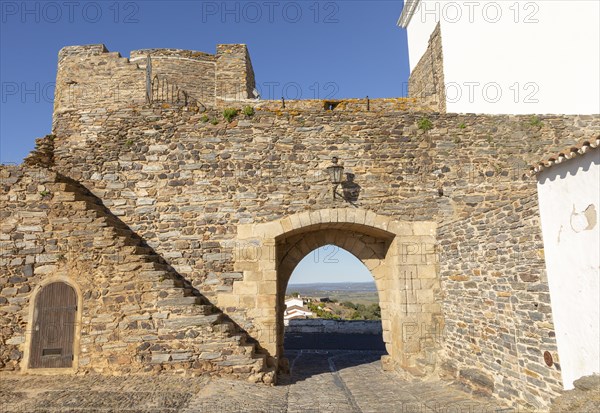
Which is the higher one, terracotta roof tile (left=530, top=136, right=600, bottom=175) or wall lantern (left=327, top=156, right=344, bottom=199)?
wall lantern (left=327, top=156, right=344, bottom=199)

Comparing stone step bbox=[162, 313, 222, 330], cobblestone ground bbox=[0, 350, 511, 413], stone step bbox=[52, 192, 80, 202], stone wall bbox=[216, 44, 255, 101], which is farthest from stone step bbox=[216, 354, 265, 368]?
stone wall bbox=[216, 44, 255, 101]

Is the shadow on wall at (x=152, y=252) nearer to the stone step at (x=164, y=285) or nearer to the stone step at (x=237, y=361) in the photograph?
the stone step at (x=164, y=285)

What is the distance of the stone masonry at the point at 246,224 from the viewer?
22.9 ft

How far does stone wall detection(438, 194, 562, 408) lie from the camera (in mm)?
5133

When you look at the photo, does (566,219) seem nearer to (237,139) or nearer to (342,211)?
(342,211)

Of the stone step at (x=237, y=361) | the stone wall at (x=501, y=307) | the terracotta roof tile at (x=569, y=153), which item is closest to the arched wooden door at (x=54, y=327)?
the stone step at (x=237, y=361)

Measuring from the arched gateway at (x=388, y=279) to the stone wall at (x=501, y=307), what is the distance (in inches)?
18.6

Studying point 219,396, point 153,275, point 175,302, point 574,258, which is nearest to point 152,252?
point 153,275

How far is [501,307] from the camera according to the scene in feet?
19.6

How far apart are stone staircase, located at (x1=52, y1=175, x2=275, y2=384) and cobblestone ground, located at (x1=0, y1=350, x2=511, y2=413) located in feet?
0.78

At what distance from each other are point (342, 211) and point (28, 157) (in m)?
6.43

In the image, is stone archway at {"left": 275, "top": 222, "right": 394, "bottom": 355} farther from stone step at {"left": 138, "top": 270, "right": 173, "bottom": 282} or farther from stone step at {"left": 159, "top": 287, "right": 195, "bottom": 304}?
stone step at {"left": 138, "top": 270, "right": 173, "bottom": 282}

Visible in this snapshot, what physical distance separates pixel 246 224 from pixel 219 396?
3.24 m

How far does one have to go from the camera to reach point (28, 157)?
8.90m
